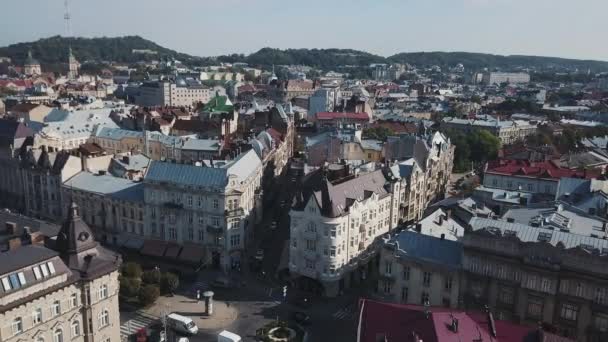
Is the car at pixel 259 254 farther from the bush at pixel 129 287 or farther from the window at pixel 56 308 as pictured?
the window at pixel 56 308

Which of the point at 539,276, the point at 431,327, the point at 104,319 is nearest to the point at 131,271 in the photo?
the point at 104,319

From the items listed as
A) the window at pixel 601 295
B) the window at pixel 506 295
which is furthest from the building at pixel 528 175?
the window at pixel 601 295

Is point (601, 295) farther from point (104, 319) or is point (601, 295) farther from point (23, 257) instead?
point (23, 257)

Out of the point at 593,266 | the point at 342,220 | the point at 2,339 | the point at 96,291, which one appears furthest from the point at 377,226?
the point at 2,339

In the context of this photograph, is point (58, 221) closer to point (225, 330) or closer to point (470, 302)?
point (225, 330)

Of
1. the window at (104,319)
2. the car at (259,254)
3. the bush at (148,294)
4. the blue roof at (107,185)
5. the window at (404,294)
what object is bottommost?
the car at (259,254)

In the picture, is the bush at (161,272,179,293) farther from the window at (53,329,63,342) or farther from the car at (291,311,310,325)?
the window at (53,329,63,342)
